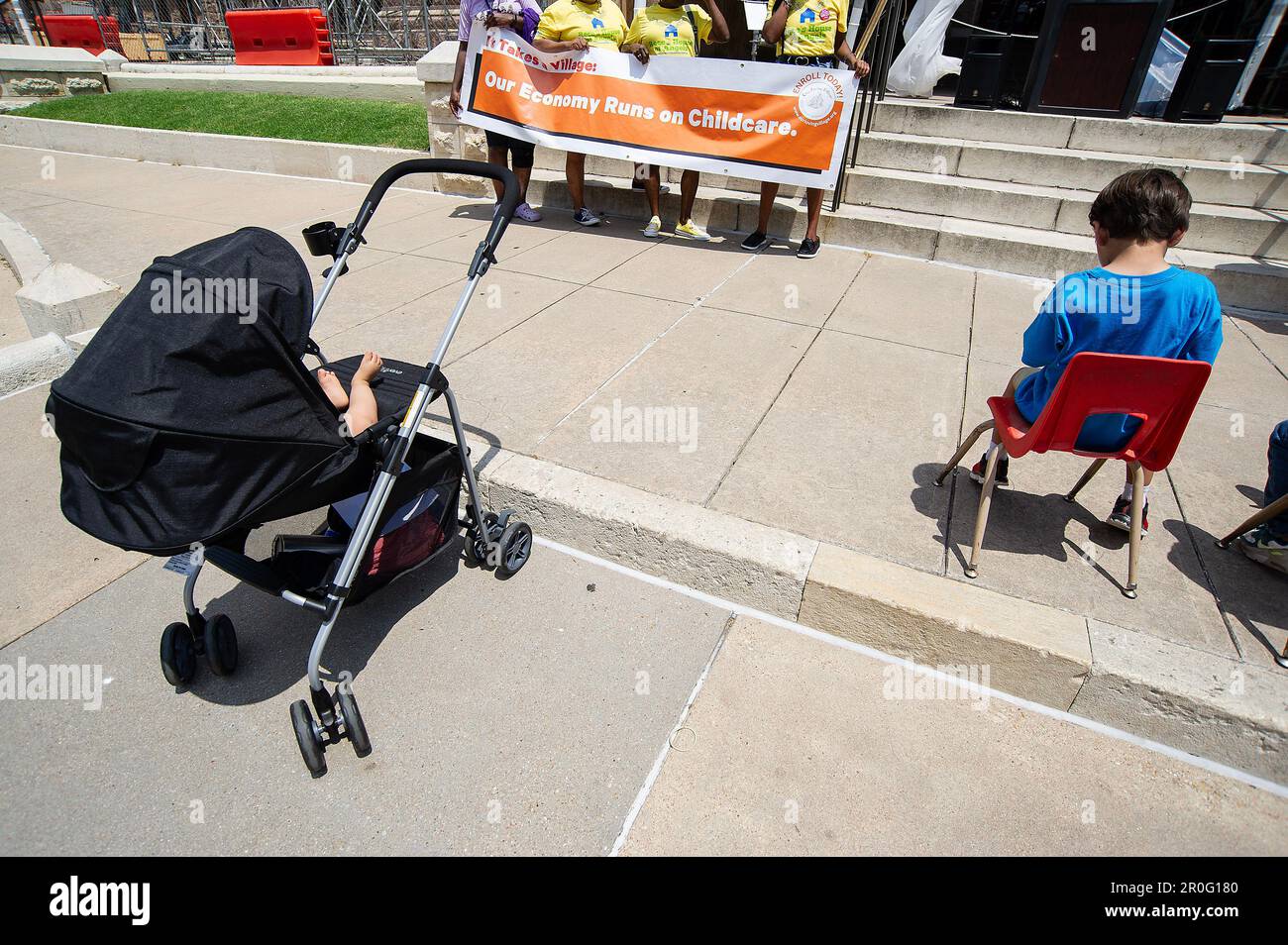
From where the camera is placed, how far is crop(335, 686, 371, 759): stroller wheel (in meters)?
2.18

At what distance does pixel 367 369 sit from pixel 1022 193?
22.8 feet

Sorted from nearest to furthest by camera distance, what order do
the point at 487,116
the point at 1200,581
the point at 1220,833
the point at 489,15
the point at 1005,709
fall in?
1. the point at 1220,833
2. the point at 1005,709
3. the point at 1200,581
4. the point at 489,15
5. the point at 487,116

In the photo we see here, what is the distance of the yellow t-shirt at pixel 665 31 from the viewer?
662 cm

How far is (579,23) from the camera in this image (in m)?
6.79

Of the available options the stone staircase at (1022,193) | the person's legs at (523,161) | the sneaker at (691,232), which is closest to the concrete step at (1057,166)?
the stone staircase at (1022,193)

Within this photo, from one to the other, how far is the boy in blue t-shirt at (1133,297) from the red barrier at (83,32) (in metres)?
31.0

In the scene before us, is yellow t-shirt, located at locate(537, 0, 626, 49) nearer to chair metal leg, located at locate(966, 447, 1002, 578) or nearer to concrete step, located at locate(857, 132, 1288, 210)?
concrete step, located at locate(857, 132, 1288, 210)

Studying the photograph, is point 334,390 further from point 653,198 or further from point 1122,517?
point 653,198

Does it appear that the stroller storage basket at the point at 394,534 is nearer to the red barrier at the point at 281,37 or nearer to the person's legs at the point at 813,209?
the person's legs at the point at 813,209

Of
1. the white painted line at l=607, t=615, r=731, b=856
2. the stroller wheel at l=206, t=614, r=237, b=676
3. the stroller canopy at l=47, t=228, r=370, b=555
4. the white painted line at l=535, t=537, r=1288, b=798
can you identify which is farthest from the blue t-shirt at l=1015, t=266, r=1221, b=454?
the stroller wheel at l=206, t=614, r=237, b=676

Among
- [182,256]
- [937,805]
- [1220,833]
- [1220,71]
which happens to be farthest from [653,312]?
[1220,71]
